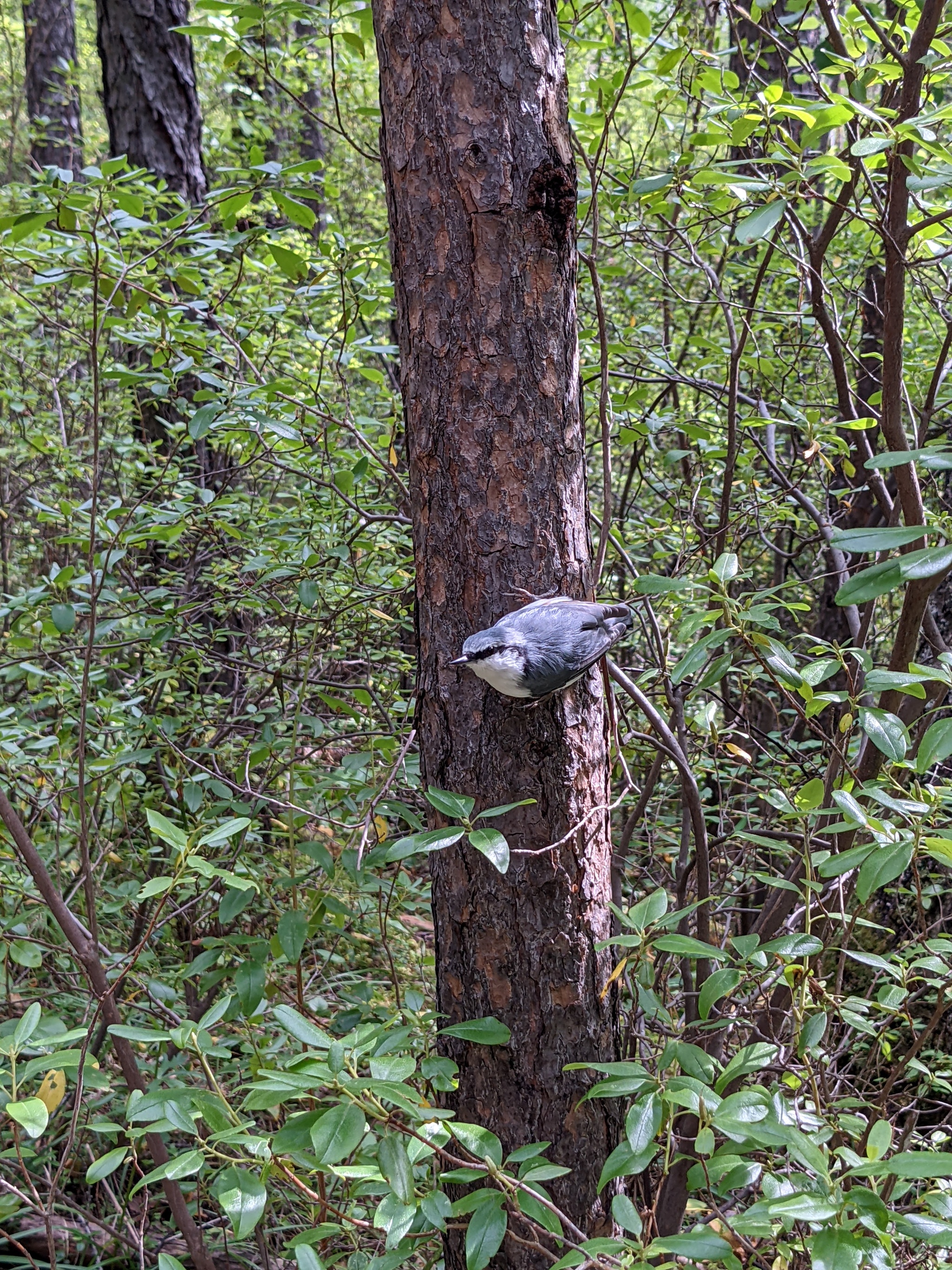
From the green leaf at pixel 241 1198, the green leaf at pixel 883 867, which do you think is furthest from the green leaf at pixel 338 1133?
the green leaf at pixel 883 867

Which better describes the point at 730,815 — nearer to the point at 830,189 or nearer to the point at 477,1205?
the point at 477,1205

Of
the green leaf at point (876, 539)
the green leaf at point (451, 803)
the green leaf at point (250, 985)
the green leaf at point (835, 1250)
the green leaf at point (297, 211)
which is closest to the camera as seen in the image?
the green leaf at point (835, 1250)

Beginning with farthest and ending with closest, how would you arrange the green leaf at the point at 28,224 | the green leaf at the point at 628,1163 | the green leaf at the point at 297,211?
1. the green leaf at the point at 297,211
2. the green leaf at the point at 28,224
3. the green leaf at the point at 628,1163

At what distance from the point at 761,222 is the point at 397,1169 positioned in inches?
53.7

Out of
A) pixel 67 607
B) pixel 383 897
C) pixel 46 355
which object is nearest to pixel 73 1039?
pixel 67 607

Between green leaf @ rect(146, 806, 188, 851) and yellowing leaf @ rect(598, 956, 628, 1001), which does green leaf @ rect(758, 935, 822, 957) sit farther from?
green leaf @ rect(146, 806, 188, 851)

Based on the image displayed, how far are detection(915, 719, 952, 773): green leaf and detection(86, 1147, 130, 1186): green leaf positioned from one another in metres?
1.19

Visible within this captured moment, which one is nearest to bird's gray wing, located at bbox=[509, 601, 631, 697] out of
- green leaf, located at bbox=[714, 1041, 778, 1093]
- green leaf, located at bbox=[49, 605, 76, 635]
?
green leaf, located at bbox=[714, 1041, 778, 1093]

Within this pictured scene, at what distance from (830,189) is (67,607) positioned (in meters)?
2.75

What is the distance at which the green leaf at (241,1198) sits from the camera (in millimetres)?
1081

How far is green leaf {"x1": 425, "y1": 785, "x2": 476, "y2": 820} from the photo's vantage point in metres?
1.26

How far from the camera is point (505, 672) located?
1.32 metres

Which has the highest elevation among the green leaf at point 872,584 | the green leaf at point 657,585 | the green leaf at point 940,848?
the green leaf at point 872,584

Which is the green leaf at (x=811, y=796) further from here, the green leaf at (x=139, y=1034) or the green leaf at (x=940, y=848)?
the green leaf at (x=139, y=1034)
